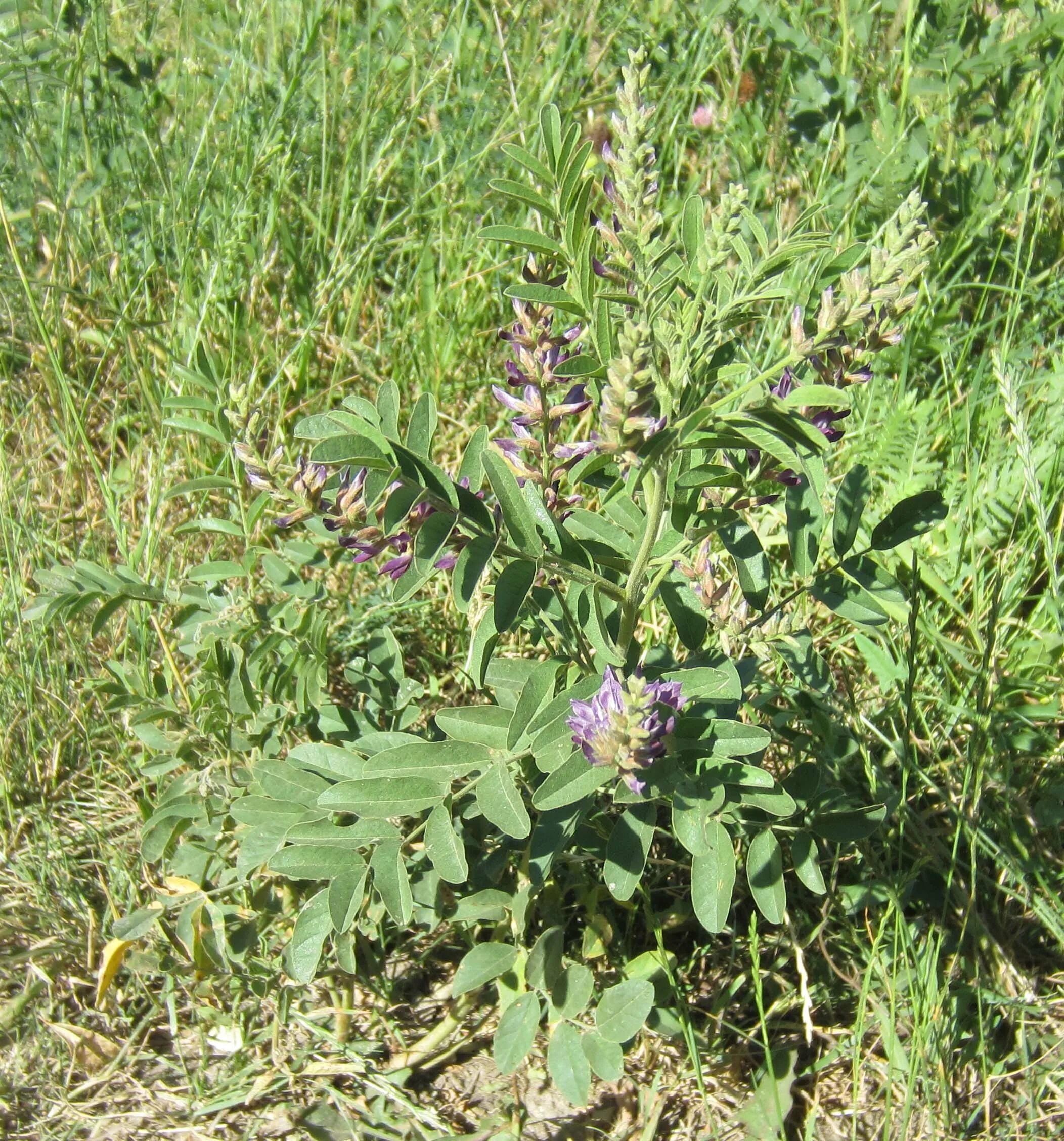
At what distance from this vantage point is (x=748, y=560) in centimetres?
186

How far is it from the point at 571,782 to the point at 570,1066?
21.8 inches

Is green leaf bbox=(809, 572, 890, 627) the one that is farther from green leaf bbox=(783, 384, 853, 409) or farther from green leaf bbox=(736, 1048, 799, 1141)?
green leaf bbox=(736, 1048, 799, 1141)

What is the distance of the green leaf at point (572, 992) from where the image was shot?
1.83 metres

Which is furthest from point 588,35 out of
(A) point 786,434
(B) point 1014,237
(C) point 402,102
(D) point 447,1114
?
(D) point 447,1114

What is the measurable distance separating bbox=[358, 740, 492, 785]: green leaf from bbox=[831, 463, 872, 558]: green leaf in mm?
645

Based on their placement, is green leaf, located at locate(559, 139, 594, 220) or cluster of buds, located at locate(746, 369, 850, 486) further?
cluster of buds, located at locate(746, 369, 850, 486)

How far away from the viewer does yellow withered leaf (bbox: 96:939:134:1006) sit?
6.91 ft

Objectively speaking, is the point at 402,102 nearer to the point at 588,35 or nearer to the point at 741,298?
the point at 588,35

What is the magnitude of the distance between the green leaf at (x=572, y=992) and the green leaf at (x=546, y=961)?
0.01 meters

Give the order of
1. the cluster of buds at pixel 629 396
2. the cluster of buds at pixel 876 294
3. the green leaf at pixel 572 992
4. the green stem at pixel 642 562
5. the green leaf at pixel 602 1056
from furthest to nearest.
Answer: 1. the green leaf at pixel 572 992
2. the green leaf at pixel 602 1056
3. the green stem at pixel 642 562
4. the cluster of buds at pixel 876 294
5. the cluster of buds at pixel 629 396

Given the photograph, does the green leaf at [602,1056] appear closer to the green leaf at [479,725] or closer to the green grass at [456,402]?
the green grass at [456,402]

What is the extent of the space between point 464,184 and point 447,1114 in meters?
2.50

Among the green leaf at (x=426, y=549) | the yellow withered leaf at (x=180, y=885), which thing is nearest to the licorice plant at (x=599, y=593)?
the green leaf at (x=426, y=549)

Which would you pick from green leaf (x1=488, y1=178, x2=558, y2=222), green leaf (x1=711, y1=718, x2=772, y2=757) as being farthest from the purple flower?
green leaf (x1=488, y1=178, x2=558, y2=222)
